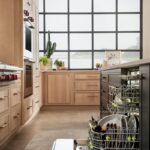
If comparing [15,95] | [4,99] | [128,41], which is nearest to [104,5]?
[128,41]

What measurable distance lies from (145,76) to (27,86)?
3155mm

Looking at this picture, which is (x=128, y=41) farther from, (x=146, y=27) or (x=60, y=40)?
(x=146, y=27)

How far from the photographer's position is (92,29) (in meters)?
7.09

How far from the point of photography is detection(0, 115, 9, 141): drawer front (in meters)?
2.86

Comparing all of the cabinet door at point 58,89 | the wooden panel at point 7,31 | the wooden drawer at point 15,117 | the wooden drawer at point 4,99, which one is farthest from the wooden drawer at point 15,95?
the cabinet door at point 58,89

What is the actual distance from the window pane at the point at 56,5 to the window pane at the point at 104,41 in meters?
0.99

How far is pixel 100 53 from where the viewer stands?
708cm

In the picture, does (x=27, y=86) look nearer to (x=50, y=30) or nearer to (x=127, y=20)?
(x=50, y=30)

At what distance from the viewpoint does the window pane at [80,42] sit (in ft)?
23.2

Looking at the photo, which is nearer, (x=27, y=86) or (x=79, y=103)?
(x=27, y=86)

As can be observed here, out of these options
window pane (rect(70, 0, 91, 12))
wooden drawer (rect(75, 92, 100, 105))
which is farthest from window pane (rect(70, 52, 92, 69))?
window pane (rect(70, 0, 91, 12))

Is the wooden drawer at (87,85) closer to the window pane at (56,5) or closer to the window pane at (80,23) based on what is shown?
the window pane at (80,23)

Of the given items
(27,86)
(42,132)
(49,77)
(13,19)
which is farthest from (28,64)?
(49,77)

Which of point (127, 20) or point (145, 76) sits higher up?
point (127, 20)
